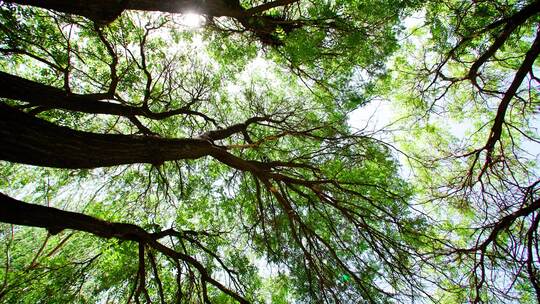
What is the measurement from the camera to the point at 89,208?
596cm

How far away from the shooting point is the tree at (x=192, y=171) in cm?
345

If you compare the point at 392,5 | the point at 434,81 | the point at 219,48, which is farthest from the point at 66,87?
the point at 434,81

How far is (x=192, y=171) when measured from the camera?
6992 millimetres

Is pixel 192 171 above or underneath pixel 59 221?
above

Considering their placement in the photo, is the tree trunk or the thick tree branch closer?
the tree trunk

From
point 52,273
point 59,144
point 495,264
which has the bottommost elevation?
point 495,264

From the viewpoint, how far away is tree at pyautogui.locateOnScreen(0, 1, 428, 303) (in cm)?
345

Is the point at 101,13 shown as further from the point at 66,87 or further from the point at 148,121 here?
the point at 148,121

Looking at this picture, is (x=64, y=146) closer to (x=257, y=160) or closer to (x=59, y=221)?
(x=59, y=221)

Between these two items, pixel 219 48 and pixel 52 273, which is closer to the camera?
pixel 52 273

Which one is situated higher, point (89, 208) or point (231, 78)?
point (231, 78)

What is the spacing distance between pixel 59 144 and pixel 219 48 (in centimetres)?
464

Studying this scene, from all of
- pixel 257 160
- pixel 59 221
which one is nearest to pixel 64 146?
pixel 59 221

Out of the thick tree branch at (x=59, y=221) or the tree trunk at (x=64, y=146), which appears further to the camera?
the thick tree branch at (x=59, y=221)
